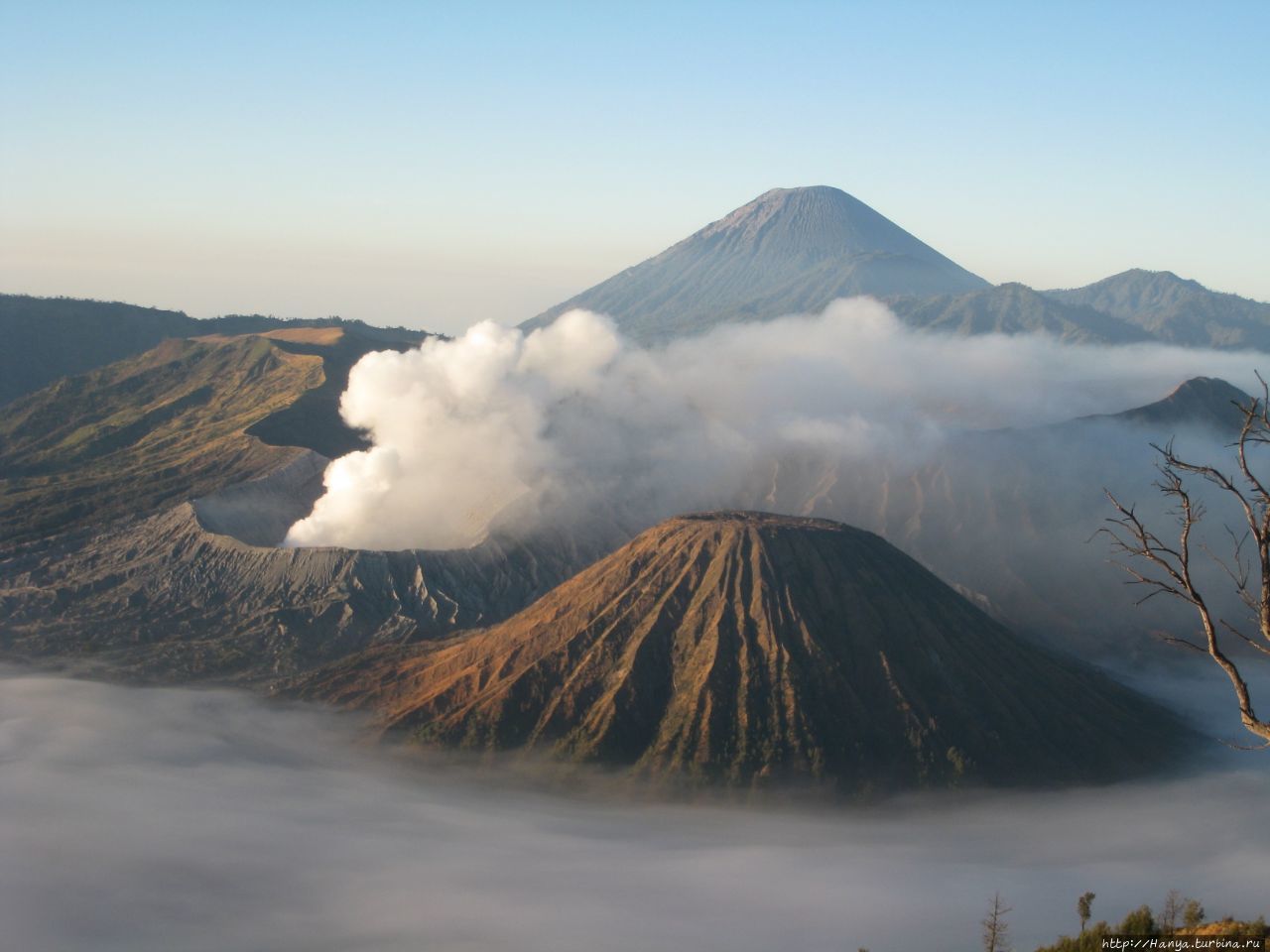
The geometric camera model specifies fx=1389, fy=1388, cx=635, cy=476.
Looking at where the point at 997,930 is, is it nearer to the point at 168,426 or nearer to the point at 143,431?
the point at 168,426

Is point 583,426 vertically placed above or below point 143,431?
above

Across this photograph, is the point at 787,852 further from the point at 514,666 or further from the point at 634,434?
the point at 634,434

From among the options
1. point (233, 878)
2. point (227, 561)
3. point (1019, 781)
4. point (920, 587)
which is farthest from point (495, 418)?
point (233, 878)

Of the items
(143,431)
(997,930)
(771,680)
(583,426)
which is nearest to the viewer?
(997,930)

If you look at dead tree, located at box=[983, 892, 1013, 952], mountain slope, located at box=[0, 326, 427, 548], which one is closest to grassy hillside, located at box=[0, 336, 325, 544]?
mountain slope, located at box=[0, 326, 427, 548]

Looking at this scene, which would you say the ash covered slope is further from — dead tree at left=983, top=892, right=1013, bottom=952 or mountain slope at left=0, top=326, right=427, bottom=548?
mountain slope at left=0, top=326, right=427, bottom=548

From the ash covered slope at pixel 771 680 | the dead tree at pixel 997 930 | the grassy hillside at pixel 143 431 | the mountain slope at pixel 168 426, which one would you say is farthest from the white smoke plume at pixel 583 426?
the dead tree at pixel 997 930

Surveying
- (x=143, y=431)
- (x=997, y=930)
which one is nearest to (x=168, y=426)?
(x=143, y=431)
